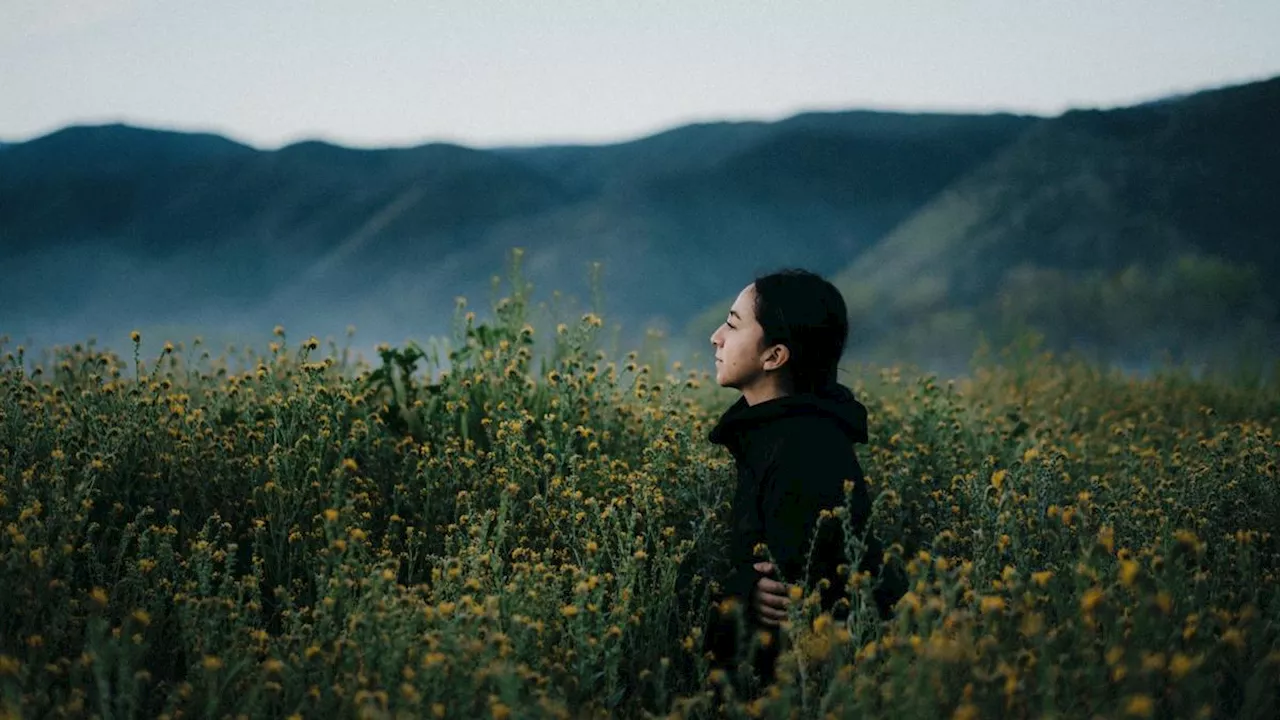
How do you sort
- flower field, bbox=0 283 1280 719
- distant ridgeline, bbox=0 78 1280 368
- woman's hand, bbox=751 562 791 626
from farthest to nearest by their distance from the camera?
distant ridgeline, bbox=0 78 1280 368, woman's hand, bbox=751 562 791 626, flower field, bbox=0 283 1280 719

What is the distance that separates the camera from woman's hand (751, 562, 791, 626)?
10.3 ft

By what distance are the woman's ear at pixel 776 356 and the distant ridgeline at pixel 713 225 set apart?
683 centimetres

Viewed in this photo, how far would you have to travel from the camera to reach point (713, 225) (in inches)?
645

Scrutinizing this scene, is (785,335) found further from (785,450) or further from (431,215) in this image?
(431,215)

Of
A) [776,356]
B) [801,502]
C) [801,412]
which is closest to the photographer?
[801,502]

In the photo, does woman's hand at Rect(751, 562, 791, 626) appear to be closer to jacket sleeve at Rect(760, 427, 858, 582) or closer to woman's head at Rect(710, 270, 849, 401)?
jacket sleeve at Rect(760, 427, 858, 582)

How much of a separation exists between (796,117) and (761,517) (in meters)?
14.9

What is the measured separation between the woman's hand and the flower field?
0.20 m

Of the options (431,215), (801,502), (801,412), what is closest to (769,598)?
(801,502)

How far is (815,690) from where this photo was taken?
2.82 m

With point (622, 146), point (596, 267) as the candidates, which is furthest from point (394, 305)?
point (596, 267)

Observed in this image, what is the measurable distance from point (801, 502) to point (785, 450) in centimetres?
17

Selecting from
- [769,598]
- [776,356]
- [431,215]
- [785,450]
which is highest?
[431,215]

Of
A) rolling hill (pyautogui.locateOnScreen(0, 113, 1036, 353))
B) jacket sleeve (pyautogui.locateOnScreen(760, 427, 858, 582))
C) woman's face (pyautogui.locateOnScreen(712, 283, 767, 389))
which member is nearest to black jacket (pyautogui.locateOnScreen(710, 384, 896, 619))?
jacket sleeve (pyautogui.locateOnScreen(760, 427, 858, 582))
